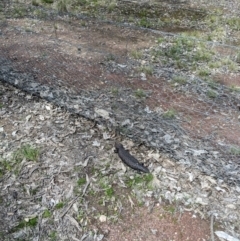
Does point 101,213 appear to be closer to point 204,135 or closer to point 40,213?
point 40,213

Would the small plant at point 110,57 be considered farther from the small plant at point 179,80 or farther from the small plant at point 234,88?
the small plant at point 234,88

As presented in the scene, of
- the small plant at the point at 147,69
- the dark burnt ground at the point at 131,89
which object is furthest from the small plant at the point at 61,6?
the small plant at the point at 147,69

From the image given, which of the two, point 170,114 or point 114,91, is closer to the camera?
point 170,114

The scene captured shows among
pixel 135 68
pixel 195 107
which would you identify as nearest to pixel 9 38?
pixel 135 68

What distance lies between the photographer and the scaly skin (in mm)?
2668

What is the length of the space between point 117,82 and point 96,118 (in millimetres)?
854

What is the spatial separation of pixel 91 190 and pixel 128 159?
45 cm

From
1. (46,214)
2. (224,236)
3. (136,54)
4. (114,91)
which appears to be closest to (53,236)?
(46,214)

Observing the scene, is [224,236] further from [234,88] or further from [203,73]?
[203,73]

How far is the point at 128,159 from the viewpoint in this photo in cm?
274

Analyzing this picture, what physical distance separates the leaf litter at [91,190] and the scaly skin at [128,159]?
48 mm

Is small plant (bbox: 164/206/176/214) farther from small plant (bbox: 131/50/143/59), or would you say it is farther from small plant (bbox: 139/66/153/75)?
small plant (bbox: 131/50/143/59)

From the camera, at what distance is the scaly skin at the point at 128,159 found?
2668mm

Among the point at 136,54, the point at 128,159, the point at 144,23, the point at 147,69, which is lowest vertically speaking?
the point at 144,23
